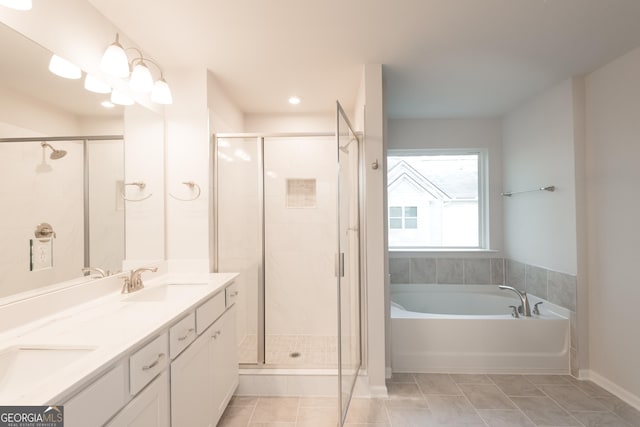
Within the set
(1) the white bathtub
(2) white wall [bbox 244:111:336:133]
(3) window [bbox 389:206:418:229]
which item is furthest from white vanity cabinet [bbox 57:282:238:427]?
(3) window [bbox 389:206:418:229]

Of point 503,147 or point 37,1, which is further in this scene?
point 503,147

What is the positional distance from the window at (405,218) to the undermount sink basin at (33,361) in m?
3.19

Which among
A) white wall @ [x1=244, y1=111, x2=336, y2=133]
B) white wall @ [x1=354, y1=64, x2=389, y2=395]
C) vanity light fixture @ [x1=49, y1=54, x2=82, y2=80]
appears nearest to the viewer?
vanity light fixture @ [x1=49, y1=54, x2=82, y2=80]

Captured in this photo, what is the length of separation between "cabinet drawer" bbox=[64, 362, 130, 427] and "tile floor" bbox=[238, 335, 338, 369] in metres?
1.50

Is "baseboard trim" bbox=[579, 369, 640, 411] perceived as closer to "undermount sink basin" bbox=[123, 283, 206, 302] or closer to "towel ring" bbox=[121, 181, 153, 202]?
"undermount sink basin" bbox=[123, 283, 206, 302]

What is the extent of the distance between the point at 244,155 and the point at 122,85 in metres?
0.95

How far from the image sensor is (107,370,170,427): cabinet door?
3.20ft

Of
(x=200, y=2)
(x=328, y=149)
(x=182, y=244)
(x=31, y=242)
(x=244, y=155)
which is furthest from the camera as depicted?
(x=328, y=149)

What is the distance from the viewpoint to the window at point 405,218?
364 centimetres

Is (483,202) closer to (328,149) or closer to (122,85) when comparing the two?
(328,149)

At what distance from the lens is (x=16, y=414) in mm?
715

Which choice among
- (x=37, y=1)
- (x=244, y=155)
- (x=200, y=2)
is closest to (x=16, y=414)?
(x=37, y=1)

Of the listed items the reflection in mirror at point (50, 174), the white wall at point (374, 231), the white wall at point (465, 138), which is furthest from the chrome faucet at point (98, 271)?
the white wall at point (465, 138)

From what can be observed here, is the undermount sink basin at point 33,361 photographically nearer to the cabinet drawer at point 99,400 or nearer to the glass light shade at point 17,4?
the cabinet drawer at point 99,400
